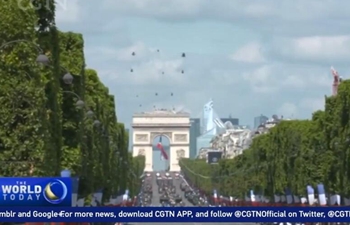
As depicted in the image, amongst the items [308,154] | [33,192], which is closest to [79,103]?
[33,192]

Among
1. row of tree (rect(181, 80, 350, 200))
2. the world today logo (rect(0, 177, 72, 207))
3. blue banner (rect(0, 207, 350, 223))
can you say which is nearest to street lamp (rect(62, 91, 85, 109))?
the world today logo (rect(0, 177, 72, 207))

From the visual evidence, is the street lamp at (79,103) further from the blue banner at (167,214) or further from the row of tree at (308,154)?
the blue banner at (167,214)

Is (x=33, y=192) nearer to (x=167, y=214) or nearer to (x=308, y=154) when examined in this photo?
(x=167, y=214)

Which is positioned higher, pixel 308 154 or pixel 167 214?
pixel 308 154

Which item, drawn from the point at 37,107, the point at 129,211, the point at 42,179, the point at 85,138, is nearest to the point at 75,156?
the point at 85,138

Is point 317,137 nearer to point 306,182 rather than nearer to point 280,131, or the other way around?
point 306,182

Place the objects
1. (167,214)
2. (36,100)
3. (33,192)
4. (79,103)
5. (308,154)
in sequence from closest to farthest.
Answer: (167,214) → (33,192) → (36,100) → (79,103) → (308,154)
